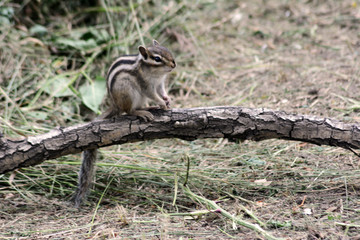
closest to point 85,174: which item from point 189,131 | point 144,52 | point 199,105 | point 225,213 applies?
point 189,131

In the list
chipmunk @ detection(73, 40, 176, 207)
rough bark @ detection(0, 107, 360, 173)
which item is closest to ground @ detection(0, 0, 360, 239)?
chipmunk @ detection(73, 40, 176, 207)

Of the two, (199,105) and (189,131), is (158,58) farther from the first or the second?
(199,105)

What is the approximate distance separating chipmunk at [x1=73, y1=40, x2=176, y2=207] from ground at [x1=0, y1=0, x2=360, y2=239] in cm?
31

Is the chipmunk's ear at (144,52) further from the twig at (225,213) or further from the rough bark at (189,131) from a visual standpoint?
the twig at (225,213)

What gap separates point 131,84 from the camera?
12.8ft

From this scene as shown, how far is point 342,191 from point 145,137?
1.82 metres

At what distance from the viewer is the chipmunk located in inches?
151

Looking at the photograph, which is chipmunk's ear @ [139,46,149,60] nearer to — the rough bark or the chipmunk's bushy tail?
the rough bark

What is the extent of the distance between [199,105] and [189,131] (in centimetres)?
187

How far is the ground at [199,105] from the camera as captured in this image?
3314mm

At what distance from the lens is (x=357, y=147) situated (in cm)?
359

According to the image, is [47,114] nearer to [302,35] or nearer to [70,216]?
[70,216]

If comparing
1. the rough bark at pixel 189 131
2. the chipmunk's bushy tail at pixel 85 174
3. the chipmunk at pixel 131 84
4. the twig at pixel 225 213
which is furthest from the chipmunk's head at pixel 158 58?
the twig at pixel 225 213

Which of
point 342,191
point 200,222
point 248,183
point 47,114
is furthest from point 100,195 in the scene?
point 342,191
